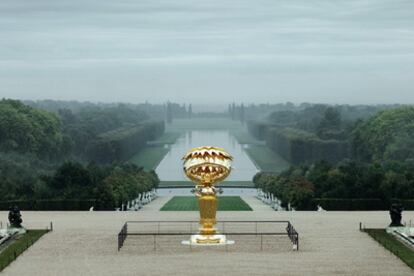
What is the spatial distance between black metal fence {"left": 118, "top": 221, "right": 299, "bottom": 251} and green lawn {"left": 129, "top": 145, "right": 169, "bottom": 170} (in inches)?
2735

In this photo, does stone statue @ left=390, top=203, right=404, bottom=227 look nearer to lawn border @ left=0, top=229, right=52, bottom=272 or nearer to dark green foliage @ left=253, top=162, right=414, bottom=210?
dark green foliage @ left=253, top=162, right=414, bottom=210

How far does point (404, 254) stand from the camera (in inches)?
1775

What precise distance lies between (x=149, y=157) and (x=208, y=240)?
10109 cm

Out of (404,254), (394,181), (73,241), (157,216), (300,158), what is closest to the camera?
(404,254)

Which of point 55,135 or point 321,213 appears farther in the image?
point 55,135

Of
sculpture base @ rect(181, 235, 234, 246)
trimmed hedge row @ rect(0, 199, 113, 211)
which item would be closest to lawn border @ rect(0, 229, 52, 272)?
sculpture base @ rect(181, 235, 234, 246)

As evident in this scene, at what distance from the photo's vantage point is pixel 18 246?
4753cm

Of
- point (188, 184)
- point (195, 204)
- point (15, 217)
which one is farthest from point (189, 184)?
point (15, 217)

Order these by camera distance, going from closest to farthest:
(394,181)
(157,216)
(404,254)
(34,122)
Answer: (404,254)
(157,216)
(394,181)
(34,122)

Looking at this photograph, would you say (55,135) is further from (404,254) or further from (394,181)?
(404,254)

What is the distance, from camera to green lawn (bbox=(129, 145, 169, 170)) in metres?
133

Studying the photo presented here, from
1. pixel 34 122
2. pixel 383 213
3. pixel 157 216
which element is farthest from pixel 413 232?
pixel 34 122

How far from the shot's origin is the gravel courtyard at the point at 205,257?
4106 cm

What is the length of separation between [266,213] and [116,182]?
14672 mm
